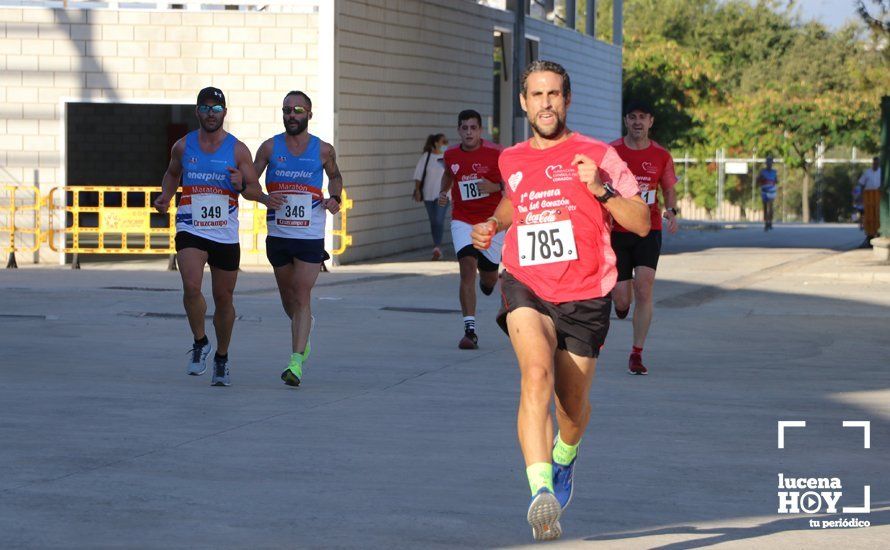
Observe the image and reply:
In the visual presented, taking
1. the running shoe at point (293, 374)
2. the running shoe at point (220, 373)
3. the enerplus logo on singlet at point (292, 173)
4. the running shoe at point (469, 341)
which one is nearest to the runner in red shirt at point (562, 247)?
the running shoe at point (293, 374)

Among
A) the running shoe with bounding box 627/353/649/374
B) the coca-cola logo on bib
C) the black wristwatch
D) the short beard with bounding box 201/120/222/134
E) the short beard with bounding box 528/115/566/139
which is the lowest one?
the running shoe with bounding box 627/353/649/374

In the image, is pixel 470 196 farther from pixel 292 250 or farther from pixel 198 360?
pixel 198 360

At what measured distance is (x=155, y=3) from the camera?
2405 centimetres

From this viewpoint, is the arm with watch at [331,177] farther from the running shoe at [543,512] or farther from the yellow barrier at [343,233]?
the yellow barrier at [343,233]

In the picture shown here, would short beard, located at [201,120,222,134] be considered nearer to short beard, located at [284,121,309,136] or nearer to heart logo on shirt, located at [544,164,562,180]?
short beard, located at [284,121,309,136]

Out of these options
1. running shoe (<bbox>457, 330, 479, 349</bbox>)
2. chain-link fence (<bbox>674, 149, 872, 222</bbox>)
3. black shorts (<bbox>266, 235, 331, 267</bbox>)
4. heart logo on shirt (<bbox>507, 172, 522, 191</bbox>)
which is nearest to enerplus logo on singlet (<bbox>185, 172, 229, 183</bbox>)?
black shorts (<bbox>266, 235, 331, 267</bbox>)

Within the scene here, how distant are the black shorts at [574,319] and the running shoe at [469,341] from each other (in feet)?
Result: 22.7

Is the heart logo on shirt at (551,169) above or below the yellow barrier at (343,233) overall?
above

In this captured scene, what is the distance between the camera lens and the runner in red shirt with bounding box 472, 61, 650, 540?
7020 mm

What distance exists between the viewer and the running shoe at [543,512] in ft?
20.8

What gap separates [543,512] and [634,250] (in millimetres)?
6365

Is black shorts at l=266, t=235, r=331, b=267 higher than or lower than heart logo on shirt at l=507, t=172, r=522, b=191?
lower

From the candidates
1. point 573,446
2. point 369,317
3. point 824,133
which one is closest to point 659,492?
point 573,446

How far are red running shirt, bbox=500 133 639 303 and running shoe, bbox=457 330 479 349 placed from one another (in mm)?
6822
